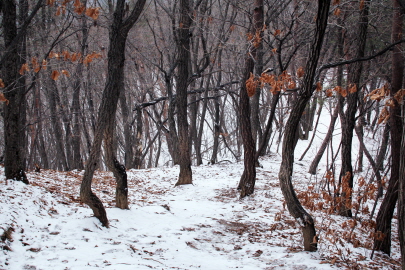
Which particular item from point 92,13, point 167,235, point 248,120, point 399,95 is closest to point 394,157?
point 399,95

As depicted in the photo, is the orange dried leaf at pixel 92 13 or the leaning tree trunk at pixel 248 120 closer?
the orange dried leaf at pixel 92 13

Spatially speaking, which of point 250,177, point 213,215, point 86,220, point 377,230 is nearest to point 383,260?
point 377,230

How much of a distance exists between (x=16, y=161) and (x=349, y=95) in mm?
6713

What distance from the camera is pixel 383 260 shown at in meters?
4.96

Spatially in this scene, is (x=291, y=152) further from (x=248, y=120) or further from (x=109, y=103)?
(x=248, y=120)

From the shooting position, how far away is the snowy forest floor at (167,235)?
3791 mm

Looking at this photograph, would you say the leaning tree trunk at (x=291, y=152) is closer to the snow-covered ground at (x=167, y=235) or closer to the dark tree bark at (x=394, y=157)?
the snow-covered ground at (x=167, y=235)

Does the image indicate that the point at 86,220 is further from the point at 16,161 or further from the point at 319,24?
the point at 319,24

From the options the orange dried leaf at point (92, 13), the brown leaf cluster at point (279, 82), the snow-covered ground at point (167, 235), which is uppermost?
the orange dried leaf at point (92, 13)

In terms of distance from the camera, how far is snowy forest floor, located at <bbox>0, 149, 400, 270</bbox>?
3.79m

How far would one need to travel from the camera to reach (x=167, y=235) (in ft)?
17.0

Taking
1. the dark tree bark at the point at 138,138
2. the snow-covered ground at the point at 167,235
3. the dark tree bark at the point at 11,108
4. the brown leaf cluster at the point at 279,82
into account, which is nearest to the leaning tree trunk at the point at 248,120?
the snow-covered ground at the point at 167,235

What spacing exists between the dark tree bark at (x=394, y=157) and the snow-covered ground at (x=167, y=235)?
0.24m

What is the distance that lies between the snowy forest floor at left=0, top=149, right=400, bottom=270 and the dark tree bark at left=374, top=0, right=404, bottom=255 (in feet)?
1.11
